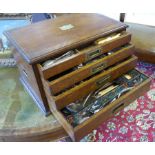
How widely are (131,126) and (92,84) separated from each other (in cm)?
33

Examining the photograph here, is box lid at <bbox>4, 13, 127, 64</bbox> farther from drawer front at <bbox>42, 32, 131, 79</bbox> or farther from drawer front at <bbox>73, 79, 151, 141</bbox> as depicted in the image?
drawer front at <bbox>73, 79, 151, 141</bbox>

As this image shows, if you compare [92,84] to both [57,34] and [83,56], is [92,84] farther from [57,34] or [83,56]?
[57,34]

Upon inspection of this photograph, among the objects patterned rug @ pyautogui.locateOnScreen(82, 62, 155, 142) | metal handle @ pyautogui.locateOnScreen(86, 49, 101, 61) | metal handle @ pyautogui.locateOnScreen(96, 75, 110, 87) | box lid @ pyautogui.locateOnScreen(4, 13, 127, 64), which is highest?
box lid @ pyautogui.locateOnScreen(4, 13, 127, 64)

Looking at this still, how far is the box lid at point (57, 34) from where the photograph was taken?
0.70 meters

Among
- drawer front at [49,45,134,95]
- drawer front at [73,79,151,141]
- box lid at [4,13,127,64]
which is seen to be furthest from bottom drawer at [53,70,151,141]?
box lid at [4,13,127,64]

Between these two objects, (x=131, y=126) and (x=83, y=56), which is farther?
(x=131, y=126)

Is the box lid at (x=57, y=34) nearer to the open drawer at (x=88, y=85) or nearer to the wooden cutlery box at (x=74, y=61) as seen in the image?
the wooden cutlery box at (x=74, y=61)

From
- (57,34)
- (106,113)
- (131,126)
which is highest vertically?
(57,34)

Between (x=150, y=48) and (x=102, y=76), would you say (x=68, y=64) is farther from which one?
(x=150, y=48)

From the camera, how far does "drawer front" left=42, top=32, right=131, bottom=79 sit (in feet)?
2.25

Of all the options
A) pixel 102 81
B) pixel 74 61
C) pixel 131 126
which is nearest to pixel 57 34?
pixel 74 61

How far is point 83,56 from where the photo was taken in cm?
74

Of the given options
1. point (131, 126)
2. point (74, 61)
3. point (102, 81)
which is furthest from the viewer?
point (131, 126)
